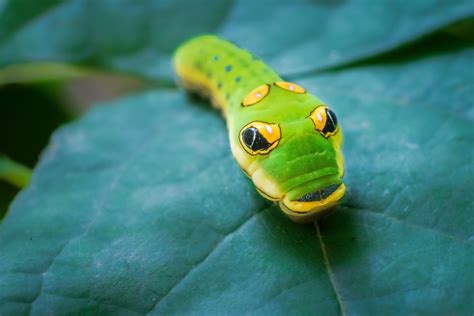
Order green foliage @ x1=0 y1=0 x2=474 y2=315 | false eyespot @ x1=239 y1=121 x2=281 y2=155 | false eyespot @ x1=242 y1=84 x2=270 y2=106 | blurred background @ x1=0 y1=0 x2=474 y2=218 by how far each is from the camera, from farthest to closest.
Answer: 1. blurred background @ x1=0 y1=0 x2=474 y2=218
2. false eyespot @ x1=242 y1=84 x2=270 y2=106
3. false eyespot @ x1=239 y1=121 x2=281 y2=155
4. green foliage @ x1=0 y1=0 x2=474 y2=315

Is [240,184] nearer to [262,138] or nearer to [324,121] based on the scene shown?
[262,138]

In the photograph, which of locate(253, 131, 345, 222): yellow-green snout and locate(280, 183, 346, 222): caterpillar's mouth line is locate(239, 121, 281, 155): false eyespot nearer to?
locate(253, 131, 345, 222): yellow-green snout

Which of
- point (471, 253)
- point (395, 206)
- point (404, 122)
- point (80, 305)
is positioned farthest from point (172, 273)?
point (404, 122)

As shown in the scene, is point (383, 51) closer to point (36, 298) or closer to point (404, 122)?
point (404, 122)

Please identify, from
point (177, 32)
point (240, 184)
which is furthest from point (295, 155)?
point (177, 32)

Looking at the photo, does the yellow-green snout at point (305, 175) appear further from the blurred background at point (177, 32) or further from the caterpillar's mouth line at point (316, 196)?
the blurred background at point (177, 32)

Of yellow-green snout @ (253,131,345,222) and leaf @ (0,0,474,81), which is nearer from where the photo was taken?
yellow-green snout @ (253,131,345,222)

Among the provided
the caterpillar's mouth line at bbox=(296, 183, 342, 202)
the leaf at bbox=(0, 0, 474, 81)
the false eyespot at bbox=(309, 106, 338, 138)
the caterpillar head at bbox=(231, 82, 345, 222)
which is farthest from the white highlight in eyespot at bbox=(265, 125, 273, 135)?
the leaf at bbox=(0, 0, 474, 81)
